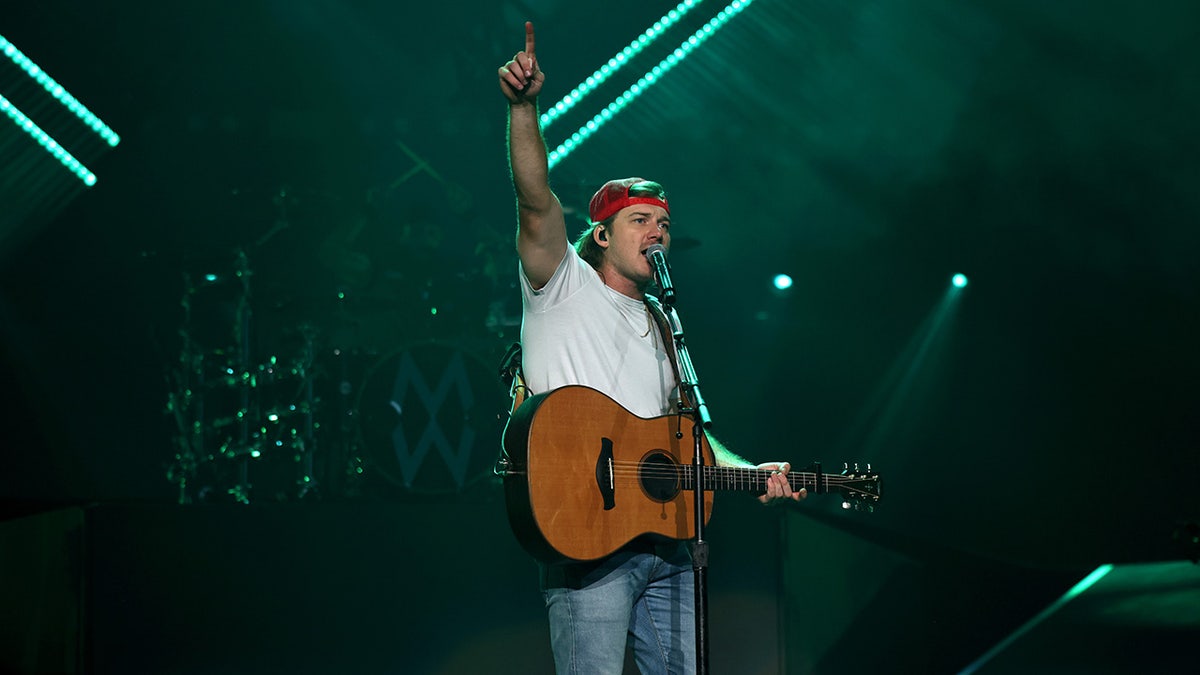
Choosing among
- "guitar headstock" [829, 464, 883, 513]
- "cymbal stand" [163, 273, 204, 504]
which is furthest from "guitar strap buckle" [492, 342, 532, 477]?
"cymbal stand" [163, 273, 204, 504]

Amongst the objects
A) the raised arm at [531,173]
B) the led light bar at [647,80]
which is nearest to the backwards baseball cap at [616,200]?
the raised arm at [531,173]

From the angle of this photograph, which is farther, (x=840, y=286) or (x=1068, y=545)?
(x=840, y=286)

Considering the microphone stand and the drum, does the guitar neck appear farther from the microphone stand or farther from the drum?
the drum

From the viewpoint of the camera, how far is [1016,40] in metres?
6.83

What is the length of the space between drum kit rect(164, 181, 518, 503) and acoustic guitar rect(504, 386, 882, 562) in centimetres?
379

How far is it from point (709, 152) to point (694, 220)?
557 millimetres

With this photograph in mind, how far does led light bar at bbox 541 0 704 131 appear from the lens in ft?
25.1

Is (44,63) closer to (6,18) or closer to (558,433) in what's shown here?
(6,18)

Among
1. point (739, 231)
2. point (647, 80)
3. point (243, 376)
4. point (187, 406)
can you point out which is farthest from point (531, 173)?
point (739, 231)

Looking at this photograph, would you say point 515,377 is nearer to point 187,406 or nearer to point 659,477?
point 659,477

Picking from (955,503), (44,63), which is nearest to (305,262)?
(44,63)

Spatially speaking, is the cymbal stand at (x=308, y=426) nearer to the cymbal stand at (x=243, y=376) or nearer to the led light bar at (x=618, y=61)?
the cymbal stand at (x=243, y=376)

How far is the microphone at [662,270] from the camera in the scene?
3082 millimetres

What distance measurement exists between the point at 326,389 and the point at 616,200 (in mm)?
4261
